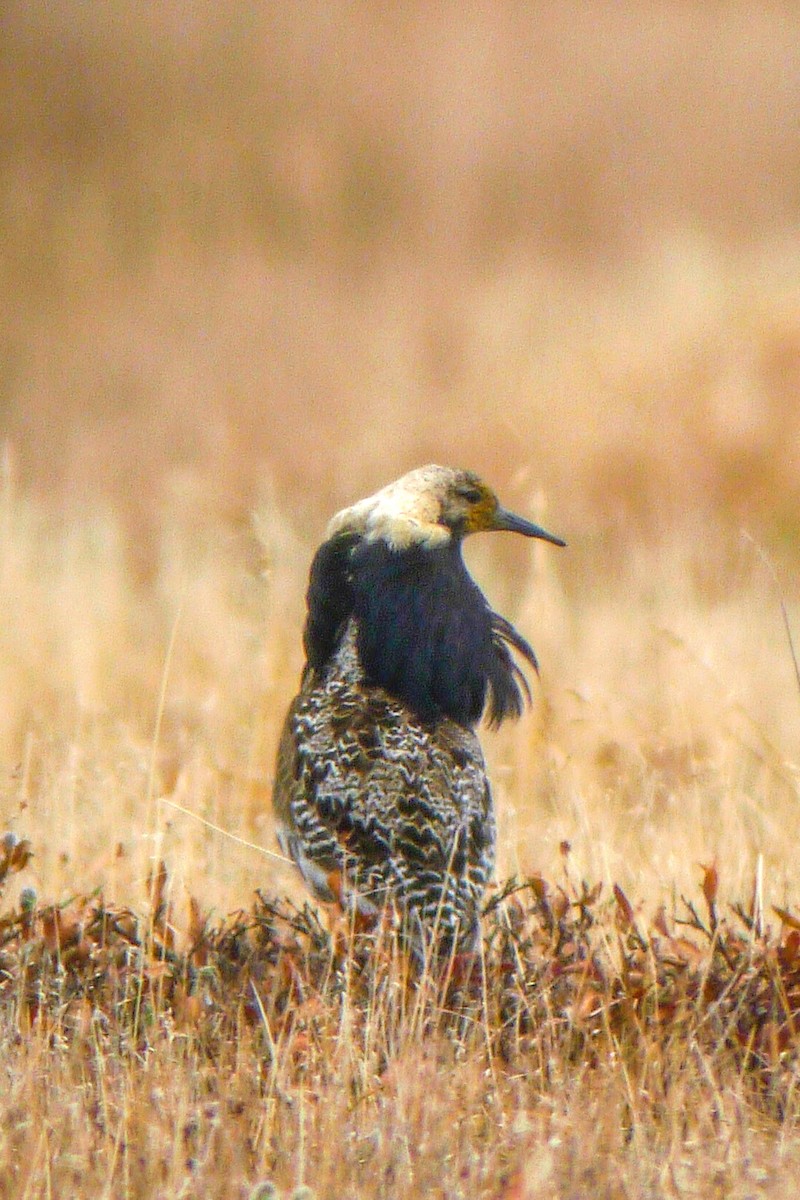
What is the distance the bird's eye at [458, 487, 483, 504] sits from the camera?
15.9 feet

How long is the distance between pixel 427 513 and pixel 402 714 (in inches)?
22.7

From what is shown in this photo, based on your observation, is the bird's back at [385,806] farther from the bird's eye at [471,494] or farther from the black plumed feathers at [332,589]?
the bird's eye at [471,494]

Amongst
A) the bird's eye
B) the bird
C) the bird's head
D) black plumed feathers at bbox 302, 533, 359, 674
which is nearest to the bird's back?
the bird

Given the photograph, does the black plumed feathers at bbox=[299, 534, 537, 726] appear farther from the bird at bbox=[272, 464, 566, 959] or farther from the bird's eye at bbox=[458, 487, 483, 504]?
the bird's eye at bbox=[458, 487, 483, 504]

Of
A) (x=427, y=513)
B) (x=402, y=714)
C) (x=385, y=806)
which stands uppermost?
(x=427, y=513)

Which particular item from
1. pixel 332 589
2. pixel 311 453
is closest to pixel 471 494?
pixel 332 589

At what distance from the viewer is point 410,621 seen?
4562mm

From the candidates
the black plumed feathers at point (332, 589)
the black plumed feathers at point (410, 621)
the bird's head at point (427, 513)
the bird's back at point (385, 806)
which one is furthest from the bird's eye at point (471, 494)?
the bird's back at point (385, 806)

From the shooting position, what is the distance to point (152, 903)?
421 centimetres

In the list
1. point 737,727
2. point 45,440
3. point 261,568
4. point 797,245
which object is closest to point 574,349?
point 797,245

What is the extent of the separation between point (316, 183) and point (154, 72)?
2.68 metres

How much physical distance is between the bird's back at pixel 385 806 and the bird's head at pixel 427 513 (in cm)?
34

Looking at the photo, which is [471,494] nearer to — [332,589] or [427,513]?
[427,513]

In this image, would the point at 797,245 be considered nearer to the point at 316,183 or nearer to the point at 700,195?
the point at 700,195
